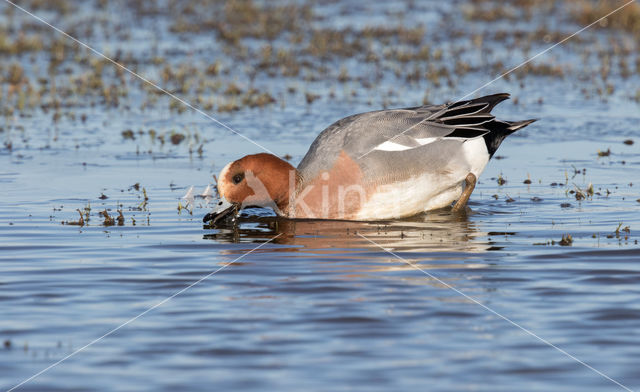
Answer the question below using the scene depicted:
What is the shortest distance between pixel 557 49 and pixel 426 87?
3606mm

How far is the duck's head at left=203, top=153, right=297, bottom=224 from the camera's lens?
25.6ft

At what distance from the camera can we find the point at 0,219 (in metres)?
7.82

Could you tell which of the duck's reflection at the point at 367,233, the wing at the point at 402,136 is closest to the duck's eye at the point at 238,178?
the duck's reflection at the point at 367,233

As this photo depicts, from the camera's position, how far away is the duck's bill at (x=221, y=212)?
773 cm

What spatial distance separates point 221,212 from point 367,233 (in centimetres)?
118

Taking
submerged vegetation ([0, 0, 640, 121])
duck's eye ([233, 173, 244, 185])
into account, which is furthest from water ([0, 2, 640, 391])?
submerged vegetation ([0, 0, 640, 121])

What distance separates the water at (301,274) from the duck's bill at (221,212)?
124 mm

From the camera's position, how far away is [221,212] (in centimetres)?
776

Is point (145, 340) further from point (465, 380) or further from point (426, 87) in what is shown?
point (426, 87)

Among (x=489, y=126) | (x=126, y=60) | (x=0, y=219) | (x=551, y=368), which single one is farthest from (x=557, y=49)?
(x=551, y=368)

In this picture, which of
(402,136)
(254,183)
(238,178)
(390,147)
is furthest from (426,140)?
(238,178)

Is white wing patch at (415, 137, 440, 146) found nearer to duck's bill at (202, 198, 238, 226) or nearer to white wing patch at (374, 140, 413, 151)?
white wing patch at (374, 140, 413, 151)

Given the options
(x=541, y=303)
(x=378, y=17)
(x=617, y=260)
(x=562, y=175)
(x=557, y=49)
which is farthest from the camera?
(x=378, y=17)

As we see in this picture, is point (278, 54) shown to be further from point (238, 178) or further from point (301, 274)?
point (301, 274)
